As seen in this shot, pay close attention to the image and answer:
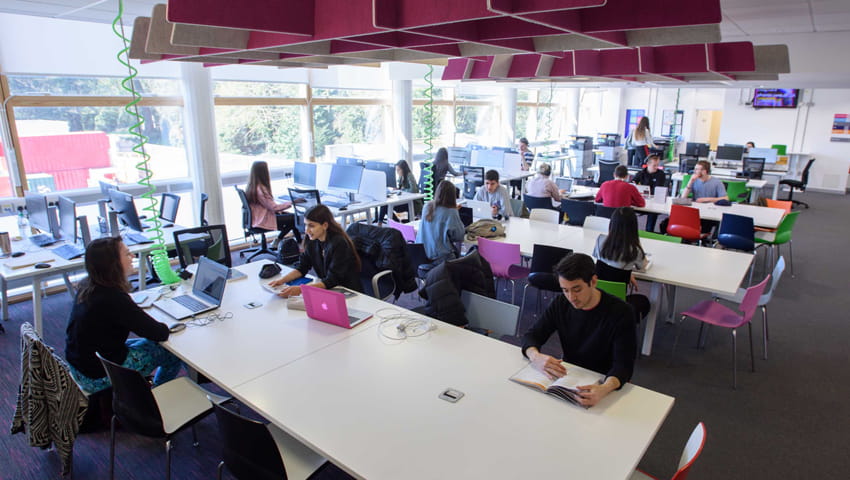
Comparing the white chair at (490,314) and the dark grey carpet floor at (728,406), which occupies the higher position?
the white chair at (490,314)

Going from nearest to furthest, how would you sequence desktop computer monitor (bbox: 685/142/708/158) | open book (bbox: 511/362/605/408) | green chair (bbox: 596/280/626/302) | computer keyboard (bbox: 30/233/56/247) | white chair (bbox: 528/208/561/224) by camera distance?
open book (bbox: 511/362/605/408)
green chair (bbox: 596/280/626/302)
computer keyboard (bbox: 30/233/56/247)
white chair (bbox: 528/208/561/224)
desktop computer monitor (bbox: 685/142/708/158)

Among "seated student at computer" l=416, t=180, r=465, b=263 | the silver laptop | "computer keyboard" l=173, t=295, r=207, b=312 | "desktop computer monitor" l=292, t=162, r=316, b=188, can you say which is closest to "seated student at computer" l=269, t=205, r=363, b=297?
the silver laptop

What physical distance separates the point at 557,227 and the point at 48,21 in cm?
589

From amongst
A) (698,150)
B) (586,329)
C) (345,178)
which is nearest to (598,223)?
(586,329)

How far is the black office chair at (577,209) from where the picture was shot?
641 centimetres

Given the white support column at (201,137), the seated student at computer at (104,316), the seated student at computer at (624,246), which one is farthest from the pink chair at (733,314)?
the white support column at (201,137)

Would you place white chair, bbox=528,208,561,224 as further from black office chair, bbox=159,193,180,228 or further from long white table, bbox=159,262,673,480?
black office chair, bbox=159,193,180,228

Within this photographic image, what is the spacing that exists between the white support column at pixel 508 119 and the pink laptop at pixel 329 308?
11.0m

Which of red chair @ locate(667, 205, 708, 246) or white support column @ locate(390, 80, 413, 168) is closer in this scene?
red chair @ locate(667, 205, 708, 246)

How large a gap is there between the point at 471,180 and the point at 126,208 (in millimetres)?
5439

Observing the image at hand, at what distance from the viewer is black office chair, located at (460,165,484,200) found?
886cm

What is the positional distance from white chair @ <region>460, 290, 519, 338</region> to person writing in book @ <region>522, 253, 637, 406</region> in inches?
14.3

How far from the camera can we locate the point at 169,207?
5.93 m

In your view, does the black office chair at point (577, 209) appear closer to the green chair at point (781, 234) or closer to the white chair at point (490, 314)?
the green chair at point (781, 234)
